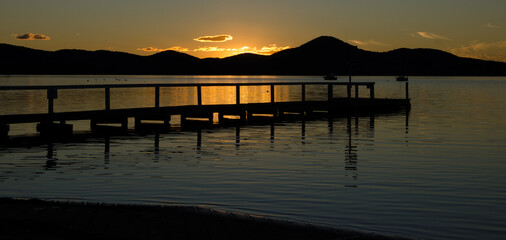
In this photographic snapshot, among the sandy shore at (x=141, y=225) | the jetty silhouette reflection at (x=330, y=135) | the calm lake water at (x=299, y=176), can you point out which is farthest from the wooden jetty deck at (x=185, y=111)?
the sandy shore at (x=141, y=225)

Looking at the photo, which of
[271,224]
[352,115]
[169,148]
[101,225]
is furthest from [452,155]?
[352,115]

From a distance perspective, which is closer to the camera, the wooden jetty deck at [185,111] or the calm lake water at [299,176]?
the calm lake water at [299,176]

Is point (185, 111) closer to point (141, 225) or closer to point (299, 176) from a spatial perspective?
point (299, 176)

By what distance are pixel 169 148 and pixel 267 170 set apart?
6.53 meters

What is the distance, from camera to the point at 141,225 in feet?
26.1

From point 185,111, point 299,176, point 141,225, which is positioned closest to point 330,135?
point 185,111

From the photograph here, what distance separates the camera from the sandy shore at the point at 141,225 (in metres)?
7.52

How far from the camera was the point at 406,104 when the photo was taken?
49125mm

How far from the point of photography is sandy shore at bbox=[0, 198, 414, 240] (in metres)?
7.52

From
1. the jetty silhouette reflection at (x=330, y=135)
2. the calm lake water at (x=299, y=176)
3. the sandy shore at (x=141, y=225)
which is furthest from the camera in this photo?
the jetty silhouette reflection at (x=330, y=135)

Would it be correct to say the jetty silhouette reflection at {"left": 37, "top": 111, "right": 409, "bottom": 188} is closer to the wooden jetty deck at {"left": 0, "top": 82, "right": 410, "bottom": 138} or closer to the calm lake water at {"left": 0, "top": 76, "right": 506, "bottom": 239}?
the calm lake water at {"left": 0, "top": 76, "right": 506, "bottom": 239}

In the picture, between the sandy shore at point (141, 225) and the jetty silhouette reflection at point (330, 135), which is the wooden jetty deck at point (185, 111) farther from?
the sandy shore at point (141, 225)

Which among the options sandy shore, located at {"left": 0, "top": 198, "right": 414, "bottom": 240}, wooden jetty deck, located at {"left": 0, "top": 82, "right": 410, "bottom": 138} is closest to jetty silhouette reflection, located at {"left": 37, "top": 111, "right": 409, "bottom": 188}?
wooden jetty deck, located at {"left": 0, "top": 82, "right": 410, "bottom": 138}

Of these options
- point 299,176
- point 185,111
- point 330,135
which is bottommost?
point 299,176
